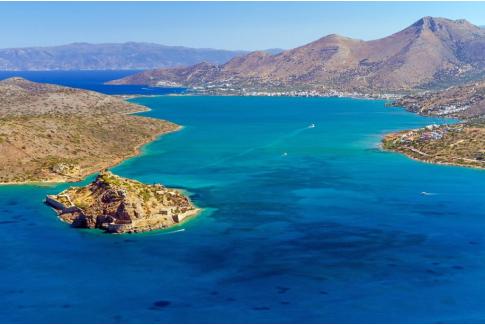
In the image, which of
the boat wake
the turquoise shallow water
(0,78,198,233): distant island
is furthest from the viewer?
the boat wake

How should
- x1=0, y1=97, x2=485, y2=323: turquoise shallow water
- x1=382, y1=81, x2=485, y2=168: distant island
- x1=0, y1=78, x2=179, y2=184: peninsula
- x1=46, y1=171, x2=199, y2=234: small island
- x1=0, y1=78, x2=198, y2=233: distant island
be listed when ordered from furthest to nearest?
x1=382, y1=81, x2=485, y2=168: distant island → x1=0, y1=78, x2=179, y2=184: peninsula → x1=0, y1=78, x2=198, y2=233: distant island → x1=46, y1=171, x2=199, y2=234: small island → x1=0, y1=97, x2=485, y2=323: turquoise shallow water

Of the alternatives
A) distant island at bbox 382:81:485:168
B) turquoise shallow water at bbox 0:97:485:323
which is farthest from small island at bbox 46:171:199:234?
distant island at bbox 382:81:485:168

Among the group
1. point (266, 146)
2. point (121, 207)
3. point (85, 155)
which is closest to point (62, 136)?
point (85, 155)

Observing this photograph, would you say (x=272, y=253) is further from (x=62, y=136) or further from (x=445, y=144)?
(x=445, y=144)

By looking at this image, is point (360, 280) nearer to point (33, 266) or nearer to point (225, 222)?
point (225, 222)


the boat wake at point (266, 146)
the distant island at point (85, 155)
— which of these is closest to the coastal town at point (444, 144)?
the boat wake at point (266, 146)

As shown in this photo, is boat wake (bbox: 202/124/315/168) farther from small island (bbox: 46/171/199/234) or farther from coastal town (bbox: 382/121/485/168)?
small island (bbox: 46/171/199/234)
